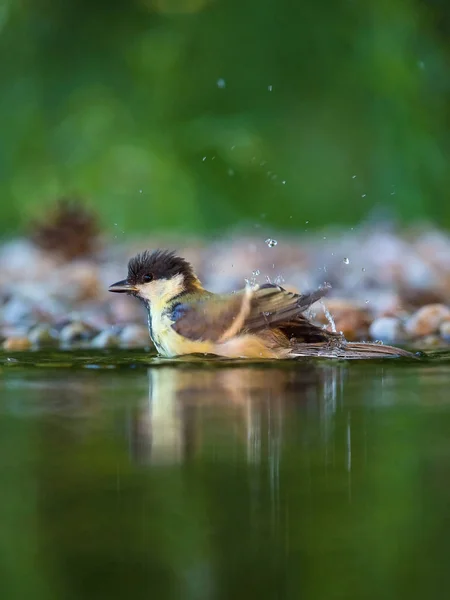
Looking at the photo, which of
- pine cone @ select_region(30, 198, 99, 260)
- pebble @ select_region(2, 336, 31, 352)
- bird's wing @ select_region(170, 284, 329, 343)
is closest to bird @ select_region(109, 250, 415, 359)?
bird's wing @ select_region(170, 284, 329, 343)

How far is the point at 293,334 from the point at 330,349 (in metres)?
0.14

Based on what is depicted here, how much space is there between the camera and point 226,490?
159cm

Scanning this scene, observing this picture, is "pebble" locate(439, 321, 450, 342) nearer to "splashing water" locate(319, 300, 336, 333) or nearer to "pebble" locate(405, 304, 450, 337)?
"pebble" locate(405, 304, 450, 337)

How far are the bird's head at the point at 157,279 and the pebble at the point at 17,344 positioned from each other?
1.54 feet

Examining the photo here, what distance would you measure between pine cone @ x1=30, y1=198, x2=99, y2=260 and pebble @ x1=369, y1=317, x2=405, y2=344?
2.61m

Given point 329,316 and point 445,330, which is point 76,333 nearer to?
point 329,316

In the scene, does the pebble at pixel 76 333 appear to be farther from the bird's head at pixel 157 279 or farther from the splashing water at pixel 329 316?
the splashing water at pixel 329 316

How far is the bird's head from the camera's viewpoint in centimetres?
359

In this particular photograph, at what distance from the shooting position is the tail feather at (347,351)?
3.32 metres

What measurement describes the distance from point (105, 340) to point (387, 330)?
104cm

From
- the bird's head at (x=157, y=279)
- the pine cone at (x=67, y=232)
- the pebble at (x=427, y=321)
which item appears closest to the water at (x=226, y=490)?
the bird's head at (x=157, y=279)

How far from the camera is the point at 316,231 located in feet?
24.1

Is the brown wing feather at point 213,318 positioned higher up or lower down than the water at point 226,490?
higher up

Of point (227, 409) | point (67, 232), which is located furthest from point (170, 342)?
point (67, 232)
